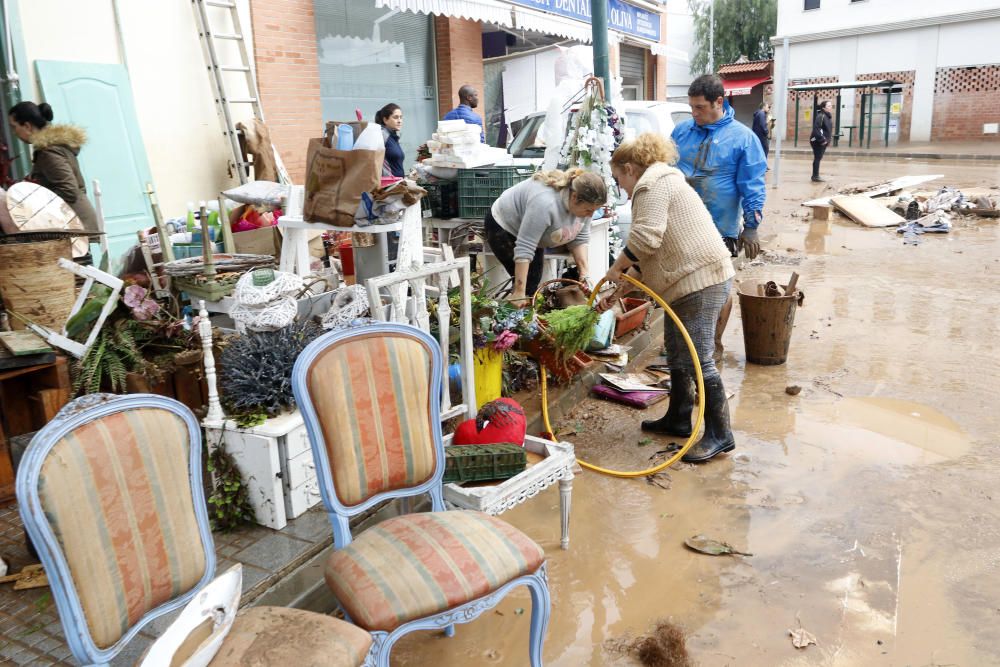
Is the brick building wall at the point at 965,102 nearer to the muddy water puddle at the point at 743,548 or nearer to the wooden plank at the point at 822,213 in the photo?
the wooden plank at the point at 822,213

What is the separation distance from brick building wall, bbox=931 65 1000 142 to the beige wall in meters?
27.9

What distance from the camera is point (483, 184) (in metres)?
6.05

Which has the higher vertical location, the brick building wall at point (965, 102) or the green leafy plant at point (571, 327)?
the brick building wall at point (965, 102)

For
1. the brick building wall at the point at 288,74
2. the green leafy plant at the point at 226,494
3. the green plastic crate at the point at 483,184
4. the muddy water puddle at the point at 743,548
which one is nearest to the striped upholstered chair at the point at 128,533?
the muddy water puddle at the point at 743,548

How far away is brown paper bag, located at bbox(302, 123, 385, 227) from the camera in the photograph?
12.9ft

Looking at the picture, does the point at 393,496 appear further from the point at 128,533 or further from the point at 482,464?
the point at 128,533

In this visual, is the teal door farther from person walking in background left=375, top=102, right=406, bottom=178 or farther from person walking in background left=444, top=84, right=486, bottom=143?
person walking in background left=444, top=84, right=486, bottom=143

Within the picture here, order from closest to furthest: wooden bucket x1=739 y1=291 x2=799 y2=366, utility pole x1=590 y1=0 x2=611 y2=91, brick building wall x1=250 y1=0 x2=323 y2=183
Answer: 1. wooden bucket x1=739 y1=291 x2=799 y2=366
2. utility pole x1=590 y1=0 x2=611 y2=91
3. brick building wall x1=250 y1=0 x2=323 y2=183

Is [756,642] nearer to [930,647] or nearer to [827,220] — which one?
[930,647]

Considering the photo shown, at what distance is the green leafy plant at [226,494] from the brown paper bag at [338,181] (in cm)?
132

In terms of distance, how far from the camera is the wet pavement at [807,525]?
295cm

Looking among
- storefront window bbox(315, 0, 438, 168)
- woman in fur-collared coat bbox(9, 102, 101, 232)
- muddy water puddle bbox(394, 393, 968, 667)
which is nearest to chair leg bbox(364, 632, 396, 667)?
muddy water puddle bbox(394, 393, 968, 667)

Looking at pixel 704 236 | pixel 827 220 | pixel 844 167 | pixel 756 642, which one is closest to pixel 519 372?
pixel 704 236

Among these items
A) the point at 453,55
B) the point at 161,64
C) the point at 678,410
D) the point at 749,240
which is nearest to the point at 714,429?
the point at 678,410
